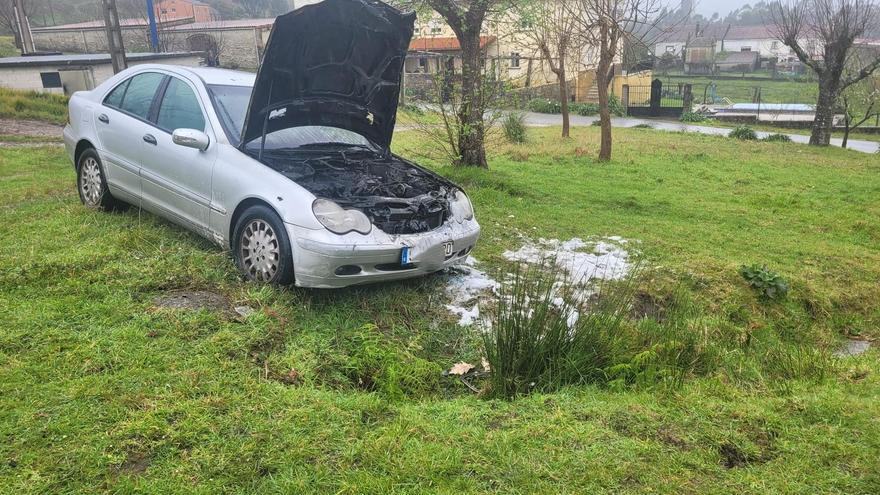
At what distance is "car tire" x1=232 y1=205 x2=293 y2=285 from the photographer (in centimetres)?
439

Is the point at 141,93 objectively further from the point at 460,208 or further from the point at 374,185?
the point at 460,208

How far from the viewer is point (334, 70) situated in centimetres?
540

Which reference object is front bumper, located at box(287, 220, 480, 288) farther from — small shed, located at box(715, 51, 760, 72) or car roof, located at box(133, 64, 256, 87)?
small shed, located at box(715, 51, 760, 72)

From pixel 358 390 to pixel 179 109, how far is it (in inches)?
124

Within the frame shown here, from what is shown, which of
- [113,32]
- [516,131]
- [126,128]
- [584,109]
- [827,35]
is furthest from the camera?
[584,109]

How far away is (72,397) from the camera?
9.91 feet

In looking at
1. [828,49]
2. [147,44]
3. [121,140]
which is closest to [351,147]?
[121,140]

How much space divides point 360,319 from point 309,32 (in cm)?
235

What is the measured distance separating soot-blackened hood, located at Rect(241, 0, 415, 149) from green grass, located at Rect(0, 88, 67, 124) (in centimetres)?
1311

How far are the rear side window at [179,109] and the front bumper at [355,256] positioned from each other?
1.61 m

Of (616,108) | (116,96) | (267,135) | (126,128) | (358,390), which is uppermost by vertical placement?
(116,96)

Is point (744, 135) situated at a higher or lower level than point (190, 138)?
lower

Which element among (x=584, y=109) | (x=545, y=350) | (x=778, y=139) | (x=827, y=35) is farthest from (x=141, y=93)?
(x=584, y=109)

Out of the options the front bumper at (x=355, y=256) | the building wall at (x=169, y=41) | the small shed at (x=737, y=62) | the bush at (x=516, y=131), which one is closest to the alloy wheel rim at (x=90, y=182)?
the front bumper at (x=355, y=256)
